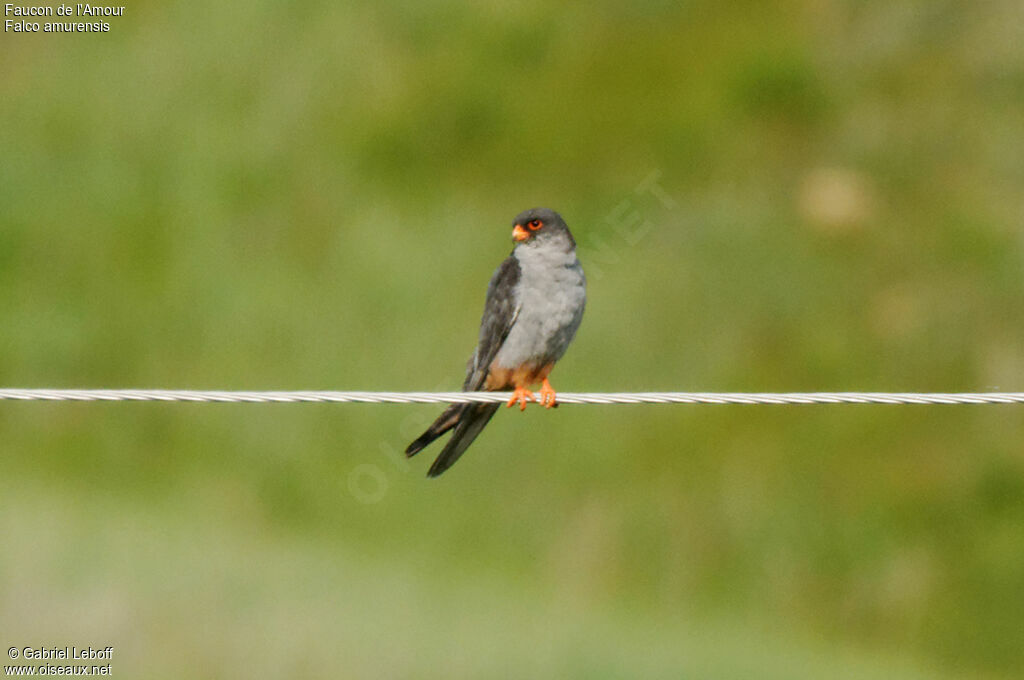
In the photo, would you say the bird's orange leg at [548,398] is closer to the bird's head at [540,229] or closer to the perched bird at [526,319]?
the perched bird at [526,319]

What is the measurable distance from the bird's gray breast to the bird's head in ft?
0.27

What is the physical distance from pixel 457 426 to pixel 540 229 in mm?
1249

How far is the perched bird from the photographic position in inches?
312

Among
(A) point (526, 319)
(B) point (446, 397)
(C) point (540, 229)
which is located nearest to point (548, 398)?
(A) point (526, 319)

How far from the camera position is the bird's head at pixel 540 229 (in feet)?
27.3

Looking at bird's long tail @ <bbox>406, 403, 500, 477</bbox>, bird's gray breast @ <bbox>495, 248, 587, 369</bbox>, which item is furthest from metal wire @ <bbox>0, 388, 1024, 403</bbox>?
bird's gray breast @ <bbox>495, 248, 587, 369</bbox>

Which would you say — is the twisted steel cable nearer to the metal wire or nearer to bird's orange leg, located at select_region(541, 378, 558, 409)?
the metal wire

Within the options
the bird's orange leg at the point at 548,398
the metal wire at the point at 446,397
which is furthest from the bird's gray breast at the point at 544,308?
the metal wire at the point at 446,397

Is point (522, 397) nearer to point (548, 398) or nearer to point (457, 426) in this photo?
point (548, 398)

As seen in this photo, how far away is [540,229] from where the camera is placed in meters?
8.38

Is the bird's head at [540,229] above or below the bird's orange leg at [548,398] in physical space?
above

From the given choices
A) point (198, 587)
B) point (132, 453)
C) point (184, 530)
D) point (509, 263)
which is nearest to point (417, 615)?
point (198, 587)

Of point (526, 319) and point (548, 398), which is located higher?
point (526, 319)

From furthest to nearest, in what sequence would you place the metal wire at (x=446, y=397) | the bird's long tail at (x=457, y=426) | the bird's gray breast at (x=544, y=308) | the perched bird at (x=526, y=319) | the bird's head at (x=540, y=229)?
the bird's head at (x=540, y=229), the bird's gray breast at (x=544, y=308), the perched bird at (x=526, y=319), the bird's long tail at (x=457, y=426), the metal wire at (x=446, y=397)
